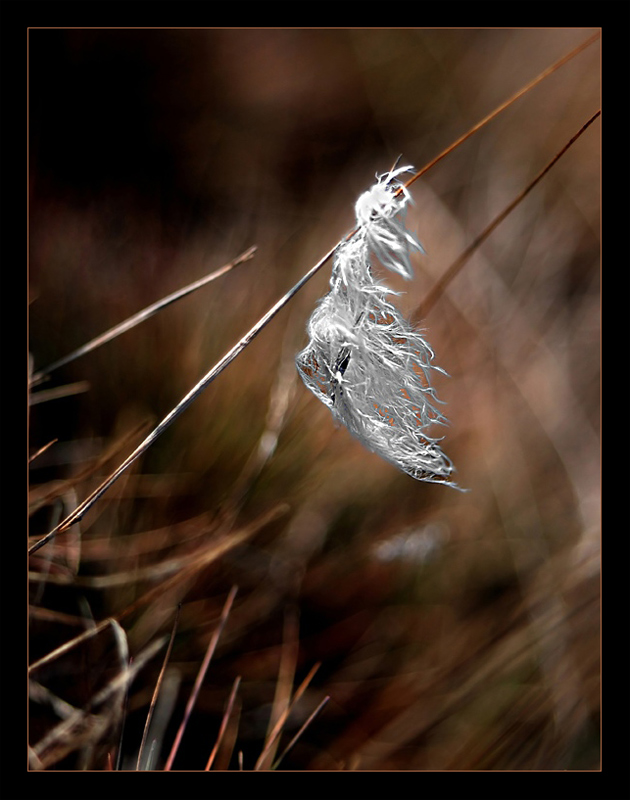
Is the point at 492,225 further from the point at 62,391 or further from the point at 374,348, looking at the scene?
the point at 62,391

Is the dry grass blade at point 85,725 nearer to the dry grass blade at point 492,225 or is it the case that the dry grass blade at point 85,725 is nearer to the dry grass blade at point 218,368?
the dry grass blade at point 218,368

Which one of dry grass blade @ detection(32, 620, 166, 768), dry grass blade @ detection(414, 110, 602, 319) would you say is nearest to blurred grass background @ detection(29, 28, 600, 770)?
dry grass blade @ detection(32, 620, 166, 768)

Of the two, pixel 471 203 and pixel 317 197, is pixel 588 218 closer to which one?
pixel 471 203

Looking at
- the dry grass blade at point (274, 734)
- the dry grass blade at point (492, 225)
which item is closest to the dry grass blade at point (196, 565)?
Result: the dry grass blade at point (274, 734)

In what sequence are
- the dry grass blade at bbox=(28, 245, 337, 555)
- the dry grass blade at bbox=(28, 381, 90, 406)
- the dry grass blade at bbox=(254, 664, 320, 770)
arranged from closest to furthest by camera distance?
the dry grass blade at bbox=(28, 245, 337, 555)
the dry grass blade at bbox=(254, 664, 320, 770)
the dry grass blade at bbox=(28, 381, 90, 406)

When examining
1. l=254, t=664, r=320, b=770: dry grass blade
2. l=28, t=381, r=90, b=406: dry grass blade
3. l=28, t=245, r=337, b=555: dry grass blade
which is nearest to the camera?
l=28, t=245, r=337, b=555: dry grass blade

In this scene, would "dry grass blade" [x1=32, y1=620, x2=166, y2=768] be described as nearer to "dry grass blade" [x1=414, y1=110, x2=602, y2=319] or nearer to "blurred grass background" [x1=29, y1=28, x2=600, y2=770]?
"blurred grass background" [x1=29, y1=28, x2=600, y2=770]
